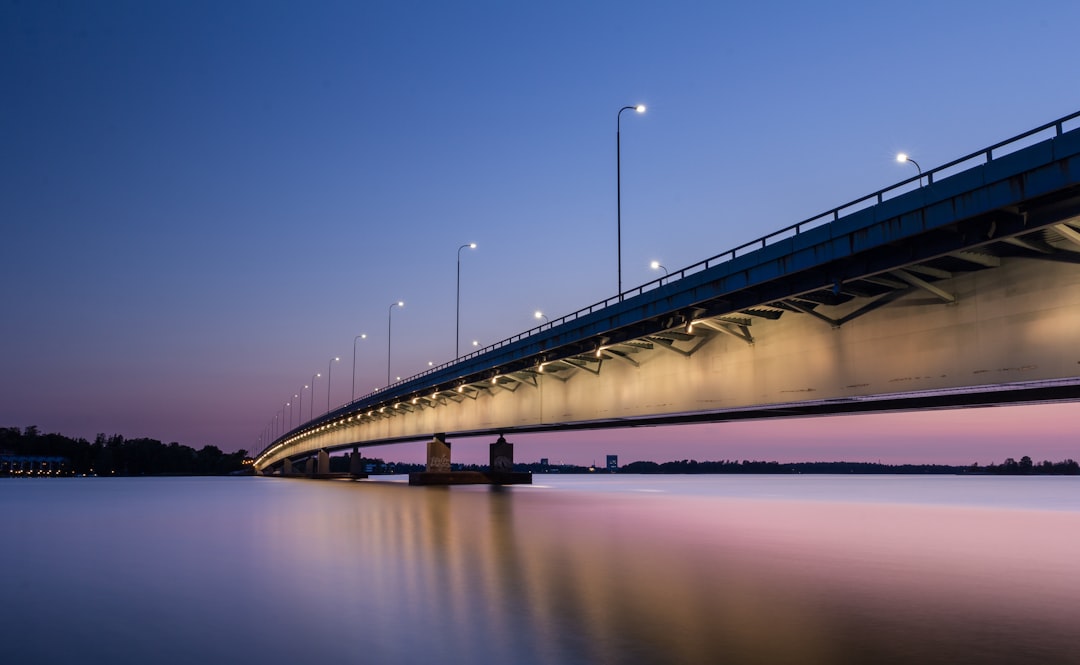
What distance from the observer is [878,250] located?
82.8ft

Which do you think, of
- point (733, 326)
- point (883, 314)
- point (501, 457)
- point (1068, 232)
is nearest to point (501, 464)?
point (501, 457)

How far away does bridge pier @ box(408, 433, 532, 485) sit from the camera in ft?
287

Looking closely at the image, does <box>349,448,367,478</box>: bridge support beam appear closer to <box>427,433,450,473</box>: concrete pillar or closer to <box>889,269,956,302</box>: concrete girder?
<box>427,433,450,473</box>: concrete pillar

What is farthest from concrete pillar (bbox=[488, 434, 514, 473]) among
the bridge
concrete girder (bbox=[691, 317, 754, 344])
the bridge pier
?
concrete girder (bbox=[691, 317, 754, 344])

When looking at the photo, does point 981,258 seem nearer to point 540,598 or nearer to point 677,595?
point 677,595

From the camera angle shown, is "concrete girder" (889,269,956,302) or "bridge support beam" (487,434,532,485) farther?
"bridge support beam" (487,434,532,485)

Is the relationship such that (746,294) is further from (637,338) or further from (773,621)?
(773,621)

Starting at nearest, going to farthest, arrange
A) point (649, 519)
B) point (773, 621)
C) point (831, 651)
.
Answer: point (831, 651) → point (773, 621) → point (649, 519)

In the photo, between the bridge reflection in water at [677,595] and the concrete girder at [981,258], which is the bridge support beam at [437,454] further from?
the concrete girder at [981,258]

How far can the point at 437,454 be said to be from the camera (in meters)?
87.6

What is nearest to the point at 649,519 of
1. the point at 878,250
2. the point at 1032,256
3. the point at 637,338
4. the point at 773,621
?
the point at 637,338

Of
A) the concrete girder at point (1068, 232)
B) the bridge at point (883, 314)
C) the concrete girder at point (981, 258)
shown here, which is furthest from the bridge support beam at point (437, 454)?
the concrete girder at point (1068, 232)

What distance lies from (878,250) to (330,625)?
805 inches

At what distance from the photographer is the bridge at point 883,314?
69.8ft
